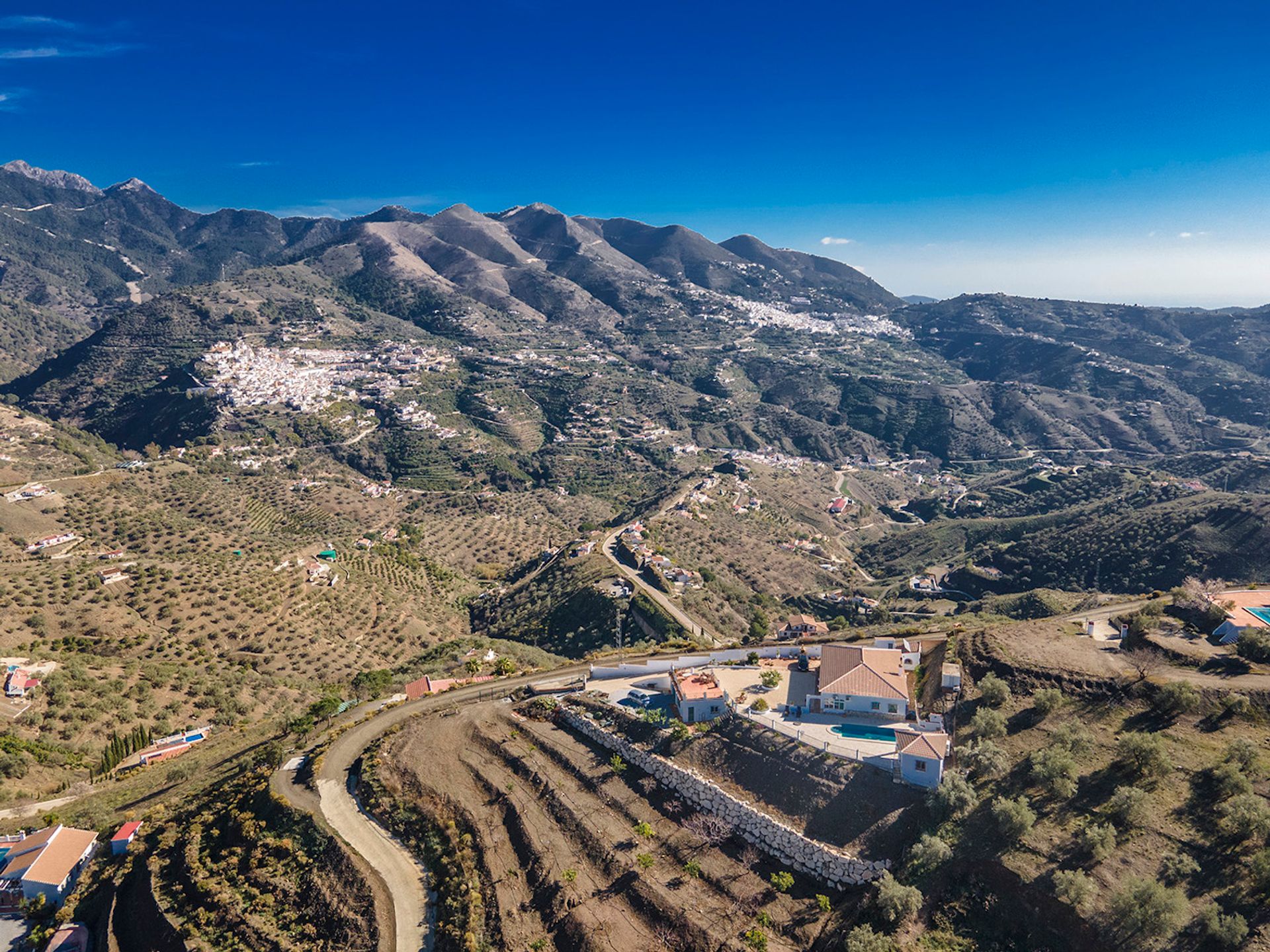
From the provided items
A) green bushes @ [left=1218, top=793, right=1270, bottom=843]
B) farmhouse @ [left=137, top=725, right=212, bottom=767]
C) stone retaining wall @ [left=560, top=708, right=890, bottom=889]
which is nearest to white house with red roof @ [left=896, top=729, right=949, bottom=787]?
stone retaining wall @ [left=560, top=708, right=890, bottom=889]

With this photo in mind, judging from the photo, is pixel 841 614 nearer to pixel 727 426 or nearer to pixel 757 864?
pixel 757 864

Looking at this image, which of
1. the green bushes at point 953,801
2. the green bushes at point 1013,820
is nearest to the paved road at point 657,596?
the green bushes at point 953,801

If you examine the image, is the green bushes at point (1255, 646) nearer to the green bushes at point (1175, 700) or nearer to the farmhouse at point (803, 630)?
the green bushes at point (1175, 700)

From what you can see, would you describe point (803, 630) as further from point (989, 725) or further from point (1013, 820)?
point (1013, 820)

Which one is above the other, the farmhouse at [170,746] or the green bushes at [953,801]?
the green bushes at [953,801]

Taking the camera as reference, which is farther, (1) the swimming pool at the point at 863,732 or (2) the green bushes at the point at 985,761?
(1) the swimming pool at the point at 863,732

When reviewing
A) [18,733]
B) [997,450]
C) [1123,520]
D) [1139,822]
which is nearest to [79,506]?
[18,733]
